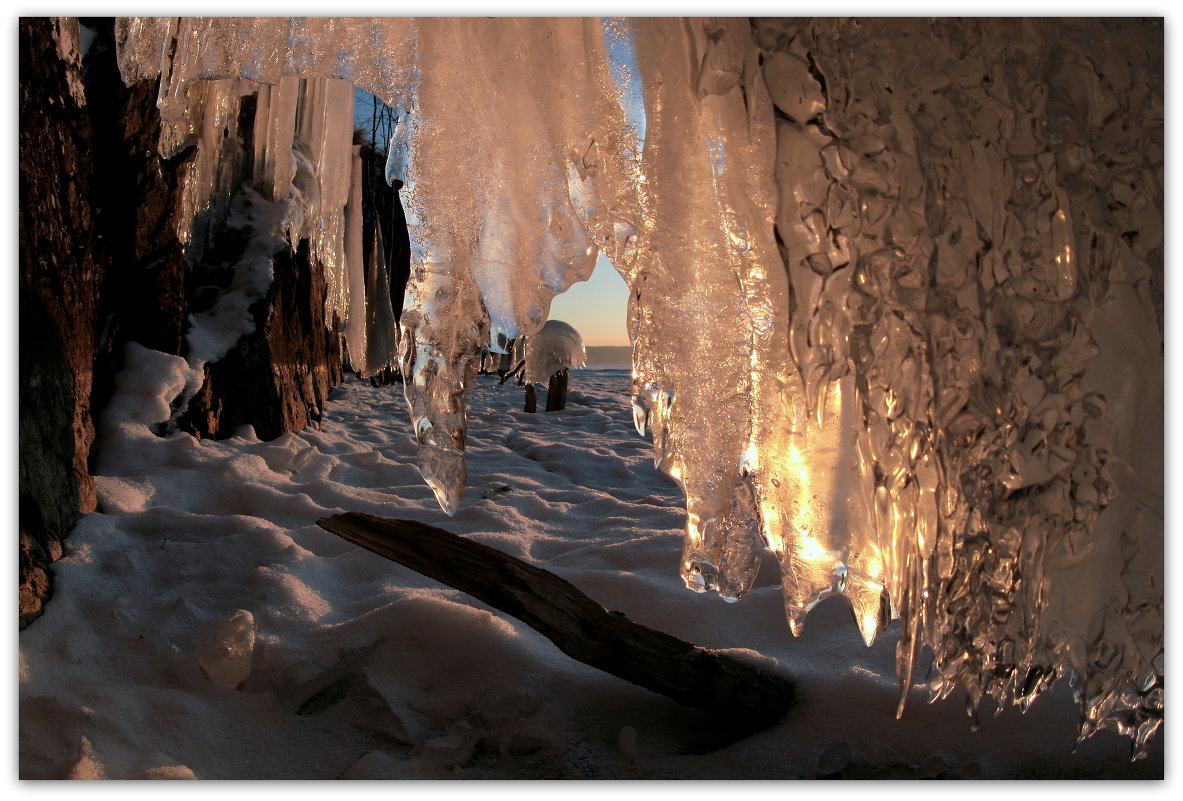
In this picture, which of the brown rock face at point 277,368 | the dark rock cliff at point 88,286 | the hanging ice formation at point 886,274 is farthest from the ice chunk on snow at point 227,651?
the brown rock face at point 277,368

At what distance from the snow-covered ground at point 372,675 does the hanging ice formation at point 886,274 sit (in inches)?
10.3

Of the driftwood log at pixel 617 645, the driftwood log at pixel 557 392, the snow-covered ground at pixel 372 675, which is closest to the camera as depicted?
the snow-covered ground at pixel 372 675

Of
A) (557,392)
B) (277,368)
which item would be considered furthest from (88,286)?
(557,392)

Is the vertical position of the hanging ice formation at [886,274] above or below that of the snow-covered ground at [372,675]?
above

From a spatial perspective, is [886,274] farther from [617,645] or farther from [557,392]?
[557,392]

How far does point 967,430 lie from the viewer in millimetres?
1142

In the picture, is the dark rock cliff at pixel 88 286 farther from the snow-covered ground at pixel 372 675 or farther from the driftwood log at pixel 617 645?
the driftwood log at pixel 617 645

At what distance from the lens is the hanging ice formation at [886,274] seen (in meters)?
1.09

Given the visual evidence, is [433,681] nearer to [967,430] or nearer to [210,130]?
[967,430]

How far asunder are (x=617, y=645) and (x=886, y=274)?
0.81m

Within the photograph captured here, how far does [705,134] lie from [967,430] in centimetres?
56

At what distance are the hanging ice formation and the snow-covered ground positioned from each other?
26cm

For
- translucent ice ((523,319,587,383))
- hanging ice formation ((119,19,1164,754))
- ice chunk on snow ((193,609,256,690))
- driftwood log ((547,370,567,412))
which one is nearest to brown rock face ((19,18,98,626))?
ice chunk on snow ((193,609,256,690))

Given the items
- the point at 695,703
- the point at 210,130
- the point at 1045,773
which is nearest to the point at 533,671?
the point at 695,703
